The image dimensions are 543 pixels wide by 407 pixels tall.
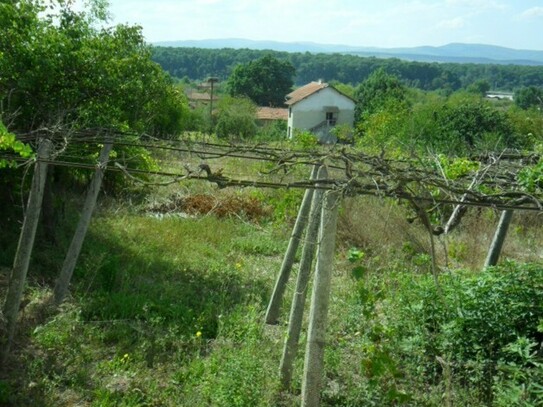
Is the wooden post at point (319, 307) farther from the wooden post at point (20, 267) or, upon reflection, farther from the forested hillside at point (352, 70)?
the forested hillside at point (352, 70)

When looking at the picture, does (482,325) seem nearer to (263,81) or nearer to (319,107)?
(319,107)

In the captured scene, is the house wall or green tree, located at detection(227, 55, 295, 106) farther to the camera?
green tree, located at detection(227, 55, 295, 106)

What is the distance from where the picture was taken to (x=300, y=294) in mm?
4750

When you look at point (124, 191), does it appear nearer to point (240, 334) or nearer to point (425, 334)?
point (240, 334)

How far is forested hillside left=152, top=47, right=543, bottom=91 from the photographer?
4823 inches

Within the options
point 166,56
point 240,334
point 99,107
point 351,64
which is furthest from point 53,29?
point 351,64

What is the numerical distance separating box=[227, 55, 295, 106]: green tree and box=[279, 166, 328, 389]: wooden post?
6649 cm

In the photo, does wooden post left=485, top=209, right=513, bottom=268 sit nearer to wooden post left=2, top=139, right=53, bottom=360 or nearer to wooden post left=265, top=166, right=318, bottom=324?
wooden post left=265, top=166, right=318, bottom=324

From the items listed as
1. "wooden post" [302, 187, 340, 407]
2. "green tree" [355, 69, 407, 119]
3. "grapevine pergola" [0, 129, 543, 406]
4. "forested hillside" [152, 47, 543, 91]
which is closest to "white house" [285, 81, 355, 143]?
"green tree" [355, 69, 407, 119]

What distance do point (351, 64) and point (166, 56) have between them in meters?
42.1

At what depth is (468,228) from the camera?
417 inches

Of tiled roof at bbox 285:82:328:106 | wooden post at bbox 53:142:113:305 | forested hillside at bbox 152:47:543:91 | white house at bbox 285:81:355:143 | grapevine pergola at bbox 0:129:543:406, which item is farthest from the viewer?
forested hillside at bbox 152:47:543:91

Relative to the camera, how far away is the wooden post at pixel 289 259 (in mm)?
6082

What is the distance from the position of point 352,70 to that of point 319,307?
134 m
